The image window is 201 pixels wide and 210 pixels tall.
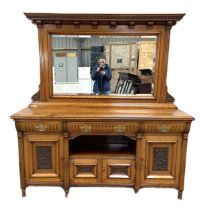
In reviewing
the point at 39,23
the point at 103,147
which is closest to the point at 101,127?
the point at 103,147

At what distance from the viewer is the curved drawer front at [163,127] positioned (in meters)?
2.48

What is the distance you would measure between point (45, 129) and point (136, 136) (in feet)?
3.27

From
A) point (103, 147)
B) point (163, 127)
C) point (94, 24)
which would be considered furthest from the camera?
point (103, 147)

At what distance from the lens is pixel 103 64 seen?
2744 millimetres

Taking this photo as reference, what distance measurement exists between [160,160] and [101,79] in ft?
3.80

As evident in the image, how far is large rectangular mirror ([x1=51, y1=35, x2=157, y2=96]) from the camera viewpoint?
8.77ft

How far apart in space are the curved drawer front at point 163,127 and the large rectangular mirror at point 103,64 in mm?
455

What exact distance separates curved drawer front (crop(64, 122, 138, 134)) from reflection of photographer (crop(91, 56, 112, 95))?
0.47 m

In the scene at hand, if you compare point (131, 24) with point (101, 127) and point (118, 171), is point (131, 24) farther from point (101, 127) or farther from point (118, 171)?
point (118, 171)

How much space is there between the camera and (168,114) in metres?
2.53

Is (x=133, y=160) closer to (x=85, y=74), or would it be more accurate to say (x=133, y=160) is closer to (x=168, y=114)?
(x=168, y=114)

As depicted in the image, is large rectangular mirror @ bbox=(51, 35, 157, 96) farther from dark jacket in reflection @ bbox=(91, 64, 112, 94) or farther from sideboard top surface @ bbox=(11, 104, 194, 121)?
sideboard top surface @ bbox=(11, 104, 194, 121)

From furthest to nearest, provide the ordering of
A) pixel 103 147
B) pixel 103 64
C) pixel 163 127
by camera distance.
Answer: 1. pixel 103 147
2. pixel 103 64
3. pixel 163 127

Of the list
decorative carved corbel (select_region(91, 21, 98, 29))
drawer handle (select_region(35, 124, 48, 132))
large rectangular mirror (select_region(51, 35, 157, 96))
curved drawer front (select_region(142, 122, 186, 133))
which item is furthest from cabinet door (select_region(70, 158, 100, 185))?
decorative carved corbel (select_region(91, 21, 98, 29))
